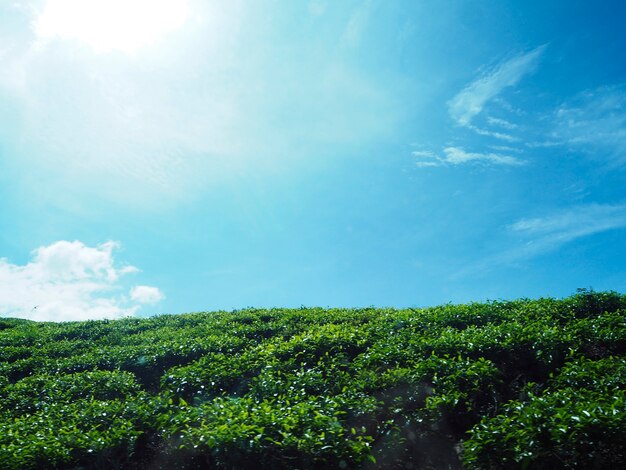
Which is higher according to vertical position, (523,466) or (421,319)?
(421,319)

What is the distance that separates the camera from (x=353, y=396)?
24.8ft

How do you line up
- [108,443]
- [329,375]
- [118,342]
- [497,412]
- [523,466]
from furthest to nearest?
1. [118,342]
2. [329,375]
3. [497,412]
4. [108,443]
5. [523,466]

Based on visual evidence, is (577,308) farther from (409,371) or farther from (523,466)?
(523,466)

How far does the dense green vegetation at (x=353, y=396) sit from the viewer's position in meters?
5.73

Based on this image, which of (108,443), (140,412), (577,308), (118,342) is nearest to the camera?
(108,443)

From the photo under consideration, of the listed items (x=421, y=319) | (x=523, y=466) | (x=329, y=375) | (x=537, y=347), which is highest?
(x=421, y=319)

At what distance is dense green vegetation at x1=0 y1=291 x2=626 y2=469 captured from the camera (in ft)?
18.8

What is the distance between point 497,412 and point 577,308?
6027 millimetres

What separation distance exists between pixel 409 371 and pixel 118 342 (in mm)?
11352

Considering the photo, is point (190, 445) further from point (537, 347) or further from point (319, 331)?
point (537, 347)

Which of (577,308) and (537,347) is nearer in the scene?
(537,347)

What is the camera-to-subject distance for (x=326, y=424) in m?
6.18

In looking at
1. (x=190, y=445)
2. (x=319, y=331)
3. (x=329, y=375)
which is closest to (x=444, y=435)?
(x=329, y=375)

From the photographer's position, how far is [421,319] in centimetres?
1196
